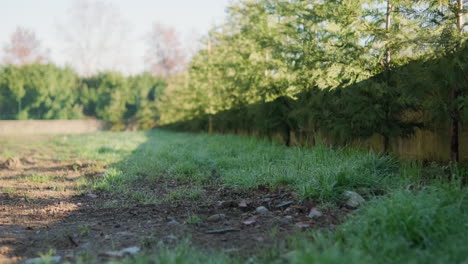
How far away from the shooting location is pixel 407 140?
19.2ft

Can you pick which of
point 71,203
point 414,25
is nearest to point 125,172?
point 71,203

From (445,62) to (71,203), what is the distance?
4359mm

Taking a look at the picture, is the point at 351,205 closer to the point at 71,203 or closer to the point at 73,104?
the point at 71,203

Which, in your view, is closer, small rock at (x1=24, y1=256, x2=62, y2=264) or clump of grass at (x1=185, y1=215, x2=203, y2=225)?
small rock at (x1=24, y1=256, x2=62, y2=264)

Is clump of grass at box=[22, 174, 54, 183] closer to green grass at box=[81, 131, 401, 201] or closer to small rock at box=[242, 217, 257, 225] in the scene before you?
green grass at box=[81, 131, 401, 201]

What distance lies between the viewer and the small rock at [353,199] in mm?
3634

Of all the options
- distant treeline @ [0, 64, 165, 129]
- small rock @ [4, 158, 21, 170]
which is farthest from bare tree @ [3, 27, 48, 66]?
small rock @ [4, 158, 21, 170]

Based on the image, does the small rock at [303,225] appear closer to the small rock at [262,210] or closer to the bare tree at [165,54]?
the small rock at [262,210]

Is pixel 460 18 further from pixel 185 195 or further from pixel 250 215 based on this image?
pixel 185 195

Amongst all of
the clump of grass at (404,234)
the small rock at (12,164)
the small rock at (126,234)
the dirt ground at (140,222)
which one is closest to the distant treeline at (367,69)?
the clump of grass at (404,234)

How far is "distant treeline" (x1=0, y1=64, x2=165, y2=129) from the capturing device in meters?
29.1

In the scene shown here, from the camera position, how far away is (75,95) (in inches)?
1396

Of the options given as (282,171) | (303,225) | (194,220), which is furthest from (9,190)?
(303,225)

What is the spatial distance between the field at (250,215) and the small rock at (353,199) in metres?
0.01
